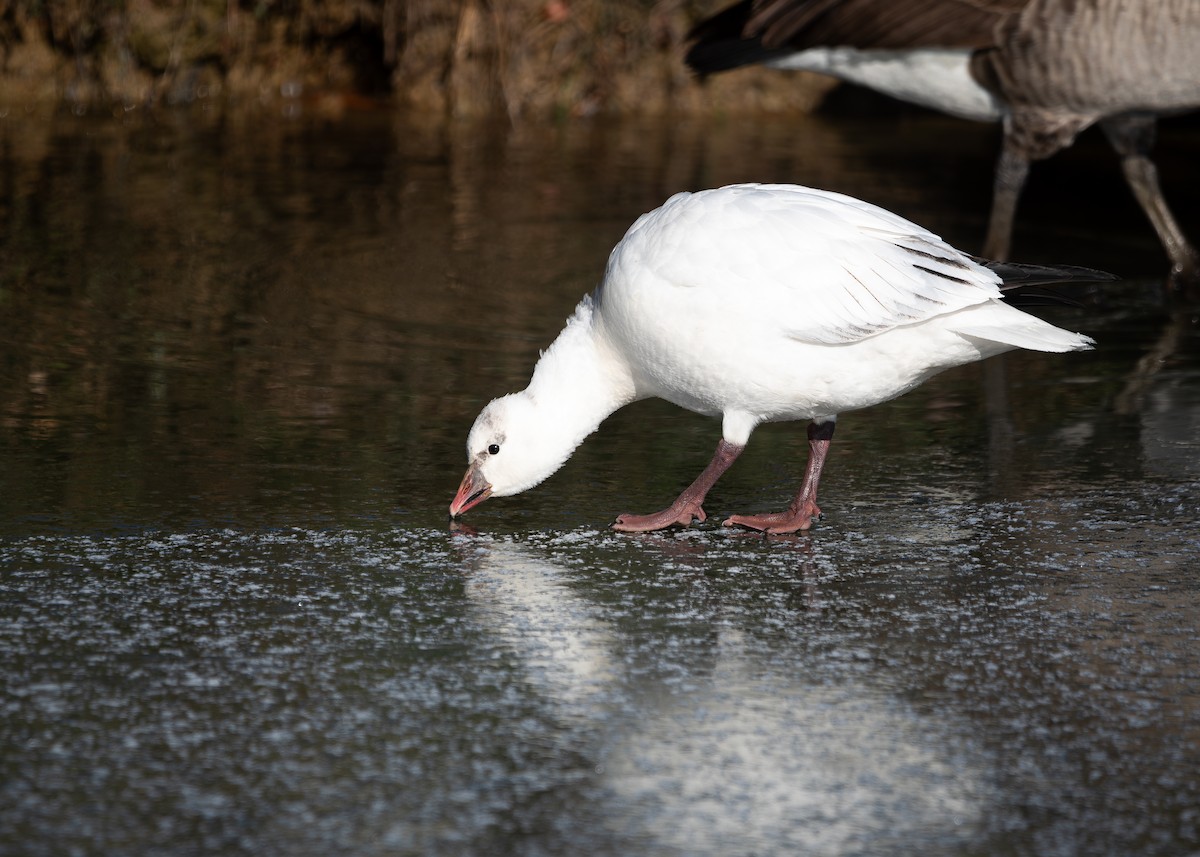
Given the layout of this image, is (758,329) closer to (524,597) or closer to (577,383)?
(577,383)

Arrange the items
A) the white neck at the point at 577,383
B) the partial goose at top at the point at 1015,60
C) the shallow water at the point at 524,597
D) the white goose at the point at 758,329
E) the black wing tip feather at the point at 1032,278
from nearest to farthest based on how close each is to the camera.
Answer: the shallow water at the point at 524,597, the white goose at the point at 758,329, the black wing tip feather at the point at 1032,278, the white neck at the point at 577,383, the partial goose at top at the point at 1015,60

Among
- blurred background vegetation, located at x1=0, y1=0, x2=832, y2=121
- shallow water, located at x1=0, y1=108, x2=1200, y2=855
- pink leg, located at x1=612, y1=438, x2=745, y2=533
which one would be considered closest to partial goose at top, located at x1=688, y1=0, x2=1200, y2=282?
shallow water, located at x1=0, y1=108, x2=1200, y2=855

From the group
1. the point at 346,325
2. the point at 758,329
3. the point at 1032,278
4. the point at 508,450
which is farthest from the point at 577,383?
the point at 346,325

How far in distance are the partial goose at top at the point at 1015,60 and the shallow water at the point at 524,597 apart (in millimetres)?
972

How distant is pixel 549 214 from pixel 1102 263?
314 centimetres

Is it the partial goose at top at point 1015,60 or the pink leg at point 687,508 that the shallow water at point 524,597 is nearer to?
the pink leg at point 687,508

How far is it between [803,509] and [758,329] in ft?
1.96

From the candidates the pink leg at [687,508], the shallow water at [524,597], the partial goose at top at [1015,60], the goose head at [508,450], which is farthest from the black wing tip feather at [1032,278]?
the partial goose at top at [1015,60]

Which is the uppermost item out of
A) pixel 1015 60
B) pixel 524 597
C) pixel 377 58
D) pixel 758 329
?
pixel 1015 60

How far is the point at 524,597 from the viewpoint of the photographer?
434 centimetres

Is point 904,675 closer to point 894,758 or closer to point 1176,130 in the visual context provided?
point 894,758

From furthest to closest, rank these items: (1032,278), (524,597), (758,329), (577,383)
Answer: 1. (577,383)
2. (1032,278)
3. (758,329)
4. (524,597)

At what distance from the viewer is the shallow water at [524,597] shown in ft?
10.6

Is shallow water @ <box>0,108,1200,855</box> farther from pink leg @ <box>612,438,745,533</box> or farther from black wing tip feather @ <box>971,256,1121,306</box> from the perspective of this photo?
black wing tip feather @ <box>971,256,1121,306</box>
